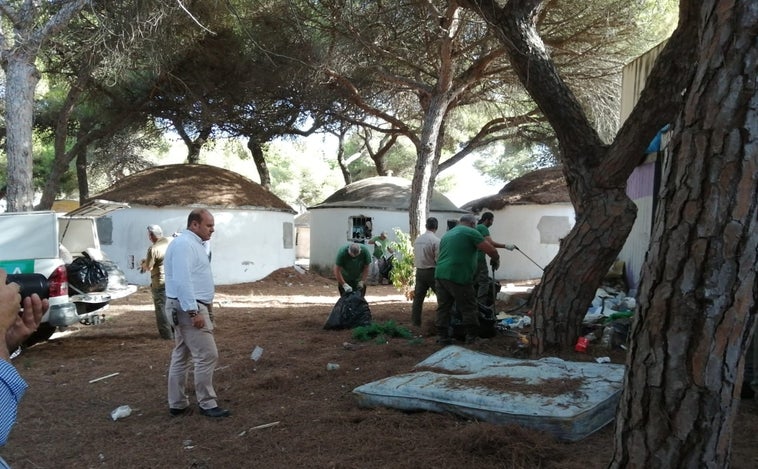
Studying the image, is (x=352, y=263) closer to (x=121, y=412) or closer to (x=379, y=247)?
(x=121, y=412)

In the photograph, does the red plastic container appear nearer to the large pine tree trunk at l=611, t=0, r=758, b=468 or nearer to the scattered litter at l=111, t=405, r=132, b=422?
the large pine tree trunk at l=611, t=0, r=758, b=468

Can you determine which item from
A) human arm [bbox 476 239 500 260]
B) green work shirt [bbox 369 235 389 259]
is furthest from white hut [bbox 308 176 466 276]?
human arm [bbox 476 239 500 260]

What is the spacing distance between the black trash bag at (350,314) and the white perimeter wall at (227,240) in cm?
951

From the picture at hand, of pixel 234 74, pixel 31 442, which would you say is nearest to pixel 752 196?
pixel 31 442

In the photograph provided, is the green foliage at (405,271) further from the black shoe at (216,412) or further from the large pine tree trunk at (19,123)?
the black shoe at (216,412)

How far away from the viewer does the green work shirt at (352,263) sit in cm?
920

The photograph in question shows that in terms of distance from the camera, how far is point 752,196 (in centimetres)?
229

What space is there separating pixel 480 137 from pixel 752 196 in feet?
61.8

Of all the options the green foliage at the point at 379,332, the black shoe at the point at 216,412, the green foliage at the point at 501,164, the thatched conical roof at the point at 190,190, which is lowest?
the black shoe at the point at 216,412

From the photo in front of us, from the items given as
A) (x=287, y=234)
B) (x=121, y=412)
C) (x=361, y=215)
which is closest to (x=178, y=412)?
(x=121, y=412)

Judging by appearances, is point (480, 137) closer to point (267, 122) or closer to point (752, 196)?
Result: point (267, 122)

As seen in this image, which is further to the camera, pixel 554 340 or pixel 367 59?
pixel 367 59

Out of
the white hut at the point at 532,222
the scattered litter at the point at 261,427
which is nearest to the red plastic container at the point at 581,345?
the scattered litter at the point at 261,427

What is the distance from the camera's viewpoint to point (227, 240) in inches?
706
